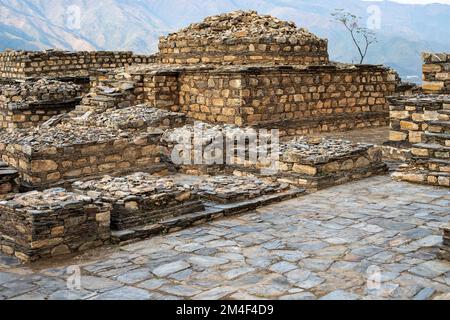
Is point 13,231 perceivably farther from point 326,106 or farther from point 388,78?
point 388,78

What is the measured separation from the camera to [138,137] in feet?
31.4

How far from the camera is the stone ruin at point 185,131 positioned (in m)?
6.38

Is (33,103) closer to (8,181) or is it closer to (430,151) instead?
(8,181)

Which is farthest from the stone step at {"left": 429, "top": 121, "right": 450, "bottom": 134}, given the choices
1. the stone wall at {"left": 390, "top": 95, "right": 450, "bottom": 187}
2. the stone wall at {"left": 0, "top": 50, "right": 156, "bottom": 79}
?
the stone wall at {"left": 0, "top": 50, "right": 156, "bottom": 79}

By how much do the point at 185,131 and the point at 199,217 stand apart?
13.5ft

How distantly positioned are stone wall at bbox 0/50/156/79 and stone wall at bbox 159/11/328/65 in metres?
6.19

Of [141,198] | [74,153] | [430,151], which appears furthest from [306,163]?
[74,153]

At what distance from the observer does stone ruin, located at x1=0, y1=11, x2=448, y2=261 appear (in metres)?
6.38

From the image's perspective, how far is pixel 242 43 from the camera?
46.9 ft

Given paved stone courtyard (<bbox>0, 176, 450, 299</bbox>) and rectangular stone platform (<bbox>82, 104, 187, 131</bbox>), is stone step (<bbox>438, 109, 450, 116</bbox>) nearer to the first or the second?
paved stone courtyard (<bbox>0, 176, 450, 299</bbox>)

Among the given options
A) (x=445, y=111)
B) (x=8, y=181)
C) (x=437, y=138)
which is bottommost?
(x=8, y=181)

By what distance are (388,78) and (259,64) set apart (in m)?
4.35

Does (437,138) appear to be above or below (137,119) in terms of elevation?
below
